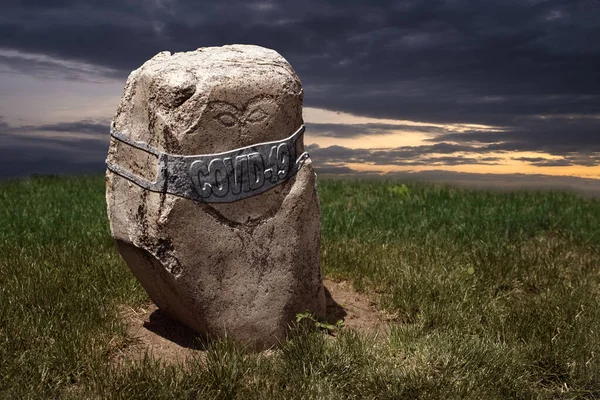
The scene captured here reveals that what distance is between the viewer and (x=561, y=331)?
4.58 metres

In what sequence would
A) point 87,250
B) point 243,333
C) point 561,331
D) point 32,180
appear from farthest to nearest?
1. point 32,180
2. point 87,250
3. point 561,331
4. point 243,333

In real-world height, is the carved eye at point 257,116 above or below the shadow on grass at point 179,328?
A: above

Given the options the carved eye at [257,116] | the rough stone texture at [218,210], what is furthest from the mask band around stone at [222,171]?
the carved eye at [257,116]

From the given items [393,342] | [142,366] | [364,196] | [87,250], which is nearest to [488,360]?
[393,342]

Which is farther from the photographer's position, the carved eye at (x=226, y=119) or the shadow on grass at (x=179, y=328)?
the shadow on grass at (x=179, y=328)

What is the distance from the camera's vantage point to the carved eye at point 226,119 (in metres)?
3.75

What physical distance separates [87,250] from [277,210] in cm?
280

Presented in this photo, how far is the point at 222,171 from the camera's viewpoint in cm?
380

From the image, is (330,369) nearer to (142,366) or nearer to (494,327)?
(142,366)

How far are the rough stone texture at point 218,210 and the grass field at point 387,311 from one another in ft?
0.98

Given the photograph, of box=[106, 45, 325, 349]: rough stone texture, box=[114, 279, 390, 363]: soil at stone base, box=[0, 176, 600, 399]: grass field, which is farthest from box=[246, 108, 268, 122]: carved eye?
box=[114, 279, 390, 363]: soil at stone base

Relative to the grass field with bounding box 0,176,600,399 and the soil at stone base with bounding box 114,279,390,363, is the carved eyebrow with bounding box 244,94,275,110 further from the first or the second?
the soil at stone base with bounding box 114,279,390,363

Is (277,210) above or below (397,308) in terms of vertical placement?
above

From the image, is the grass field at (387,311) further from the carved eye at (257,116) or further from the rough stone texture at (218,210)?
the carved eye at (257,116)
